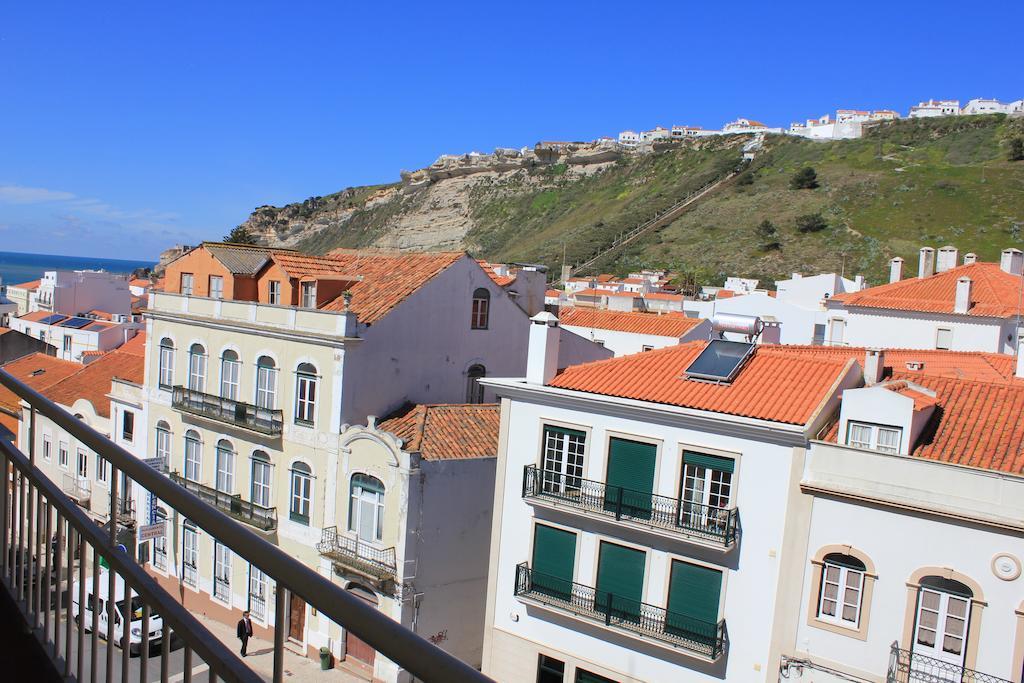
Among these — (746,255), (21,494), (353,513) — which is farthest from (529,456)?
(746,255)

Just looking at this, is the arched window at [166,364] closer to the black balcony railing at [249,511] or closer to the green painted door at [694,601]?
the black balcony railing at [249,511]

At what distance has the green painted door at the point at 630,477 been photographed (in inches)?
627

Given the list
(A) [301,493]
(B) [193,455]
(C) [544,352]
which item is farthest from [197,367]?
(C) [544,352]

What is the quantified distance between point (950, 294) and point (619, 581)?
80.0ft

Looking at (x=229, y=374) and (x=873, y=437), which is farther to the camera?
(x=229, y=374)

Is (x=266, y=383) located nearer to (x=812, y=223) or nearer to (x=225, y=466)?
(x=225, y=466)

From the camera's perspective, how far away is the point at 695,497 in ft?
51.0

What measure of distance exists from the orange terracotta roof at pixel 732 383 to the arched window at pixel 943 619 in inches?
131

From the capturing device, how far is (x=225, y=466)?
932 inches

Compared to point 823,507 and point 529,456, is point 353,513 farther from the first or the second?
point 823,507

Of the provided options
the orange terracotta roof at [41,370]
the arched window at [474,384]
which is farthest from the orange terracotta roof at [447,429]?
the orange terracotta roof at [41,370]

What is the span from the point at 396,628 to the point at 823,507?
1360 centimetres

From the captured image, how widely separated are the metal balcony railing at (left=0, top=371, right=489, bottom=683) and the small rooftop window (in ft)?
44.3

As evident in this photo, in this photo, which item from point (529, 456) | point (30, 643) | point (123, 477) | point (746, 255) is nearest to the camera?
point (123, 477)
